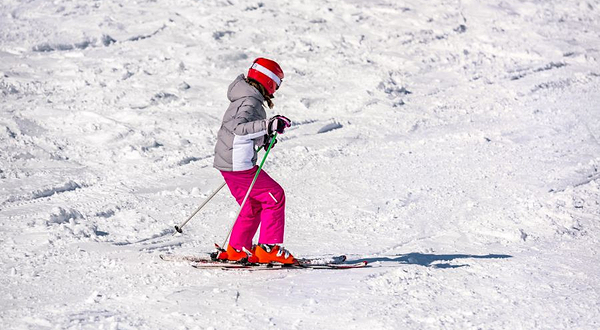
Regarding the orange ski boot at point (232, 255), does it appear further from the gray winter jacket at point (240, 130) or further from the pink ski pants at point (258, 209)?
the gray winter jacket at point (240, 130)

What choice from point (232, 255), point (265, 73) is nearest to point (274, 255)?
point (232, 255)

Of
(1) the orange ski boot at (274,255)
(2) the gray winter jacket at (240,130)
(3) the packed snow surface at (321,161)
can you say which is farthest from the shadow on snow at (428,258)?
(2) the gray winter jacket at (240,130)

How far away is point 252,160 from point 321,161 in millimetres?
3320

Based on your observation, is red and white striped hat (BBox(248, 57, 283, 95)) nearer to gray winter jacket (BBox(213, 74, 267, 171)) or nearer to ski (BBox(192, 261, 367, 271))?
gray winter jacket (BBox(213, 74, 267, 171))

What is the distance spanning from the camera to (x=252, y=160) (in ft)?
16.1

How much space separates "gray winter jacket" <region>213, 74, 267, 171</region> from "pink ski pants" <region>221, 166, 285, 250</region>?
11 cm

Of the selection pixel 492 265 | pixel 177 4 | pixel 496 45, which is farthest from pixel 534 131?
pixel 177 4

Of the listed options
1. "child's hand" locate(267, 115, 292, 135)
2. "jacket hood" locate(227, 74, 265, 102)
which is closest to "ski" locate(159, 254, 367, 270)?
"child's hand" locate(267, 115, 292, 135)

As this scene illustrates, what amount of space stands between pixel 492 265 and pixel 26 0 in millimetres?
10873

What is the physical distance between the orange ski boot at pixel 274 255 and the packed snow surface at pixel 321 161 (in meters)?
0.20

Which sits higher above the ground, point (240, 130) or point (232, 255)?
point (240, 130)

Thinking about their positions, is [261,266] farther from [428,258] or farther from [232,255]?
[428,258]

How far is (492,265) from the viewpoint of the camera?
213 inches

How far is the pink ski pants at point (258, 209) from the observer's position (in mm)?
4961
